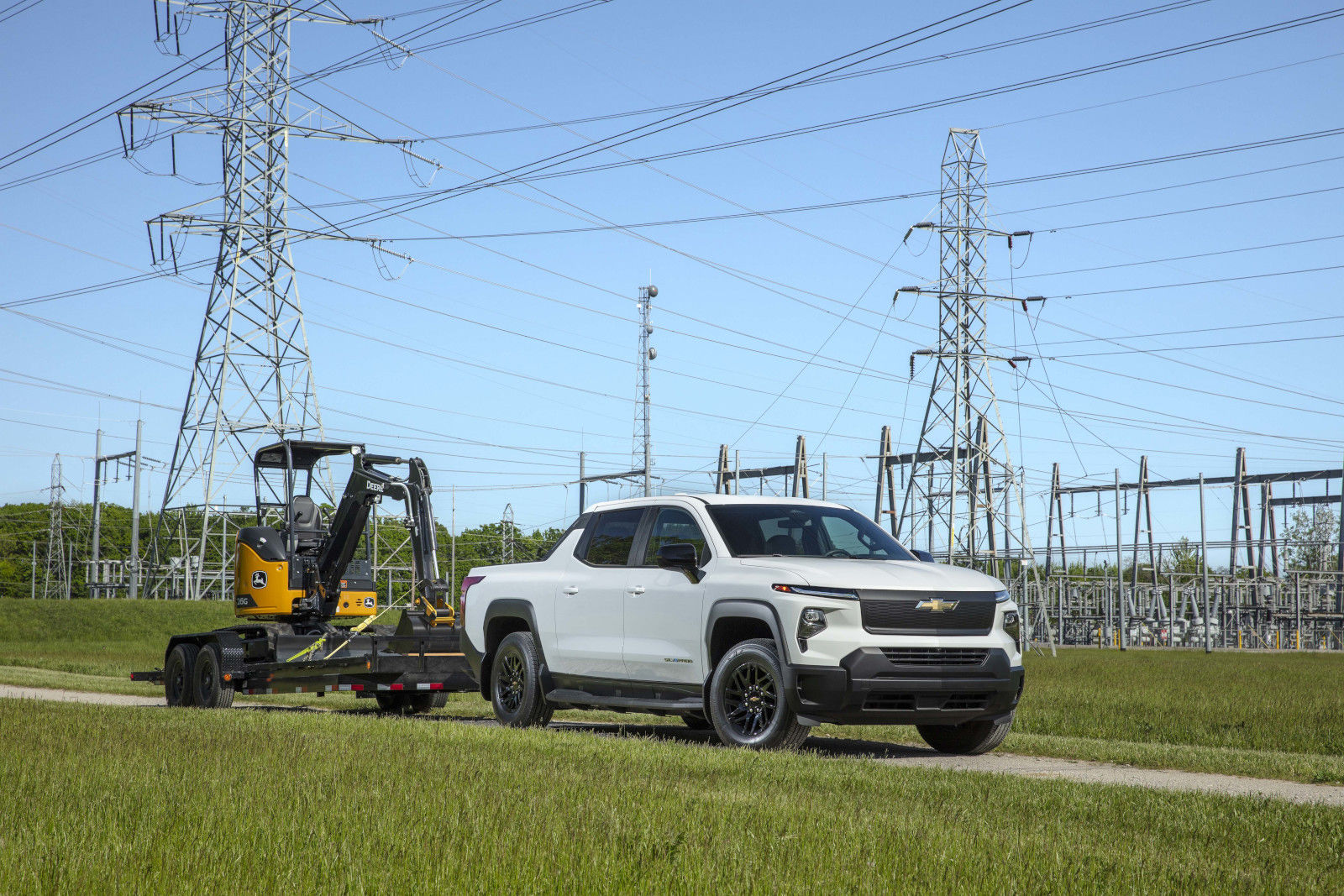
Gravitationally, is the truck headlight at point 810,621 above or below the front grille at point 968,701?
above

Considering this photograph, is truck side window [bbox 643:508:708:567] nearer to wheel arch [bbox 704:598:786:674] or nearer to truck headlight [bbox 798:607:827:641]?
wheel arch [bbox 704:598:786:674]

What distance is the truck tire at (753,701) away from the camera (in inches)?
426

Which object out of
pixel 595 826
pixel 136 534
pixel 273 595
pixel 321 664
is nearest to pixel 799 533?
pixel 595 826

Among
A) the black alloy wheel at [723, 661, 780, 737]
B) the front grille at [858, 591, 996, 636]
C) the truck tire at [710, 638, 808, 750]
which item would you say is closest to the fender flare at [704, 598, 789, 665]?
the truck tire at [710, 638, 808, 750]

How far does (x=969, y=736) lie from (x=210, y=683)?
921cm

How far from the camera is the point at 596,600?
1272cm

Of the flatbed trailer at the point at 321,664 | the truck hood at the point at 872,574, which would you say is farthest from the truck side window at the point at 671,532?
the flatbed trailer at the point at 321,664

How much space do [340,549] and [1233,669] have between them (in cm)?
1866

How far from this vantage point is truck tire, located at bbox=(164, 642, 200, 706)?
17.0 metres

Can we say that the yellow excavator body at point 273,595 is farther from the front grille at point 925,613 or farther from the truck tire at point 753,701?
the front grille at point 925,613

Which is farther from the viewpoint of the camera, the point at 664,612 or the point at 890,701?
the point at 664,612

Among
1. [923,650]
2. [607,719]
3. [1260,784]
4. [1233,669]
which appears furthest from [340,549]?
[1233,669]

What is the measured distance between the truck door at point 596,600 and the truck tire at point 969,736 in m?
2.76

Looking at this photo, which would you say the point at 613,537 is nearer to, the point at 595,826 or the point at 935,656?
the point at 935,656
